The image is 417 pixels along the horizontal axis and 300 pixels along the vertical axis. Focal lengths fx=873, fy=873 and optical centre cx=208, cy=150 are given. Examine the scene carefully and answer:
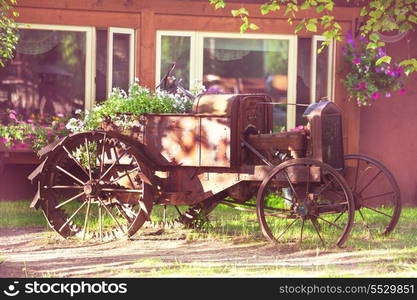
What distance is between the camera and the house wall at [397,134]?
1304cm

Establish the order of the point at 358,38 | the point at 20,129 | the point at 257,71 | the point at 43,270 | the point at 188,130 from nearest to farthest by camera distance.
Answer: the point at 43,270 → the point at 188,130 → the point at 20,129 → the point at 358,38 → the point at 257,71

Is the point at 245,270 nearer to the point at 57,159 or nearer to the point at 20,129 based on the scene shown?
the point at 57,159

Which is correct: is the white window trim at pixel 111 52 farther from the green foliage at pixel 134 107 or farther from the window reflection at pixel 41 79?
the green foliage at pixel 134 107

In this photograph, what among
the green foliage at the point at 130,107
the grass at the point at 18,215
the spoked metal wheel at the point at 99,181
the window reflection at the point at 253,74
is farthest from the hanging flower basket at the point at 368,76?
the grass at the point at 18,215

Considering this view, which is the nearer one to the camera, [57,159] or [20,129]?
[57,159]

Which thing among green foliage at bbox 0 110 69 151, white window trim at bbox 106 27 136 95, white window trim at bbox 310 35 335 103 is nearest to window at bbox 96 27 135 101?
white window trim at bbox 106 27 136 95

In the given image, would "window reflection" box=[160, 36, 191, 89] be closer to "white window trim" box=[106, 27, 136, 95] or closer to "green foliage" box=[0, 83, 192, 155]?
"white window trim" box=[106, 27, 136, 95]

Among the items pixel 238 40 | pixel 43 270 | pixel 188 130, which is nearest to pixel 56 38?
pixel 238 40

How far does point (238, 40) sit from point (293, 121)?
4.82 feet

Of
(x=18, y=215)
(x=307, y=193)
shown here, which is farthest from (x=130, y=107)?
(x=18, y=215)

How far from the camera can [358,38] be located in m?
12.6

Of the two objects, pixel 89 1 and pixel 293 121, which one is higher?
pixel 89 1

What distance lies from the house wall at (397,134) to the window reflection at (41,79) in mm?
4277

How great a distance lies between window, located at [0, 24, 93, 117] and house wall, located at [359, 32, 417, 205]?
419 centimetres
